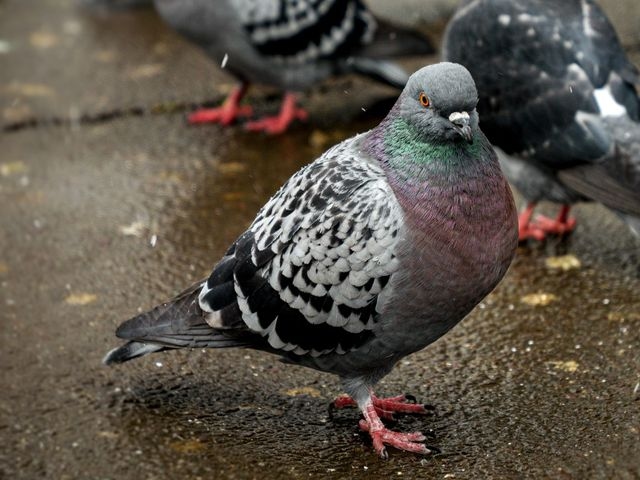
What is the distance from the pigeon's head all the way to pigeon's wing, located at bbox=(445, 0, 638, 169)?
1431 mm

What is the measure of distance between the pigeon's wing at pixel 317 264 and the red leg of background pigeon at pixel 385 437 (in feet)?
0.90

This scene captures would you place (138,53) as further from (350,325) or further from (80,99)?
(350,325)

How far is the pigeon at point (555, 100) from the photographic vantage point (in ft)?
14.8

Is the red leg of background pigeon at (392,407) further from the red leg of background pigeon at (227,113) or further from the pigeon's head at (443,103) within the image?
the red leg of background pigeon at (227,113)

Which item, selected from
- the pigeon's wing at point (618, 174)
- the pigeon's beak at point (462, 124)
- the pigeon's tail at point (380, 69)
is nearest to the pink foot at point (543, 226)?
the pigeon's wing at point (618, 174)

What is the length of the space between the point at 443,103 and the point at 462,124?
3.4 inches

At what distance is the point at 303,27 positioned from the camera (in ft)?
20.4

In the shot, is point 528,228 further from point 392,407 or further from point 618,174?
point 392,407

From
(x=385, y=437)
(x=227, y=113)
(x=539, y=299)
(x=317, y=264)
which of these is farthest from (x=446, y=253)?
(x=227, y=113)

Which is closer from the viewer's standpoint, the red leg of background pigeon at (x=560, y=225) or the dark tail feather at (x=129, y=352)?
the dark tail feather at (x=129, y=352)

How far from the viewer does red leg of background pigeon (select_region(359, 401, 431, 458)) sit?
353 centimetres

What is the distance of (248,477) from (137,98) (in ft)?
12.6

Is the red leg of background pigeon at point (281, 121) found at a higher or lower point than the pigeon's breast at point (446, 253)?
lower

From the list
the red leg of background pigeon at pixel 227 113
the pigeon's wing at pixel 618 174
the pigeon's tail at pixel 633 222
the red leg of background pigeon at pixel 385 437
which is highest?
the pigeon's wing at pixel 618 174
